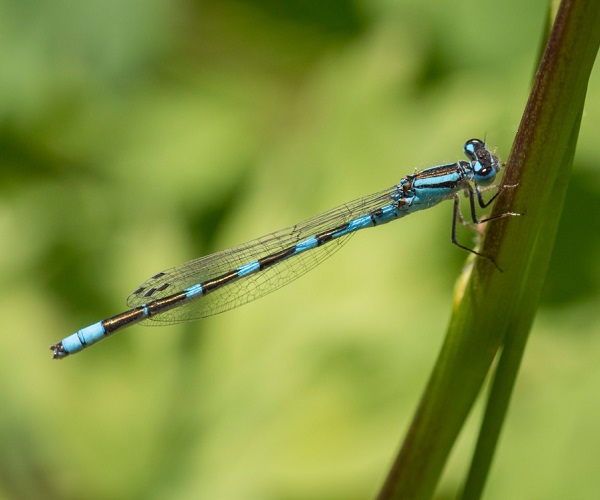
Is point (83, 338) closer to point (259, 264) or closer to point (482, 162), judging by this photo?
point (259, 264)

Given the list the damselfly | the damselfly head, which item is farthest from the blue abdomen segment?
the damselfly head

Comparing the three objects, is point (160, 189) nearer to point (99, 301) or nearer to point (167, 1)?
point (99, 301)

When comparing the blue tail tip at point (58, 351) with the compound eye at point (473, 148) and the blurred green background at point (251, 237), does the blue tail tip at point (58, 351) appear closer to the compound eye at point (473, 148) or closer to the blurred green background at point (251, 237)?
the blurred green background at point (251, 237)

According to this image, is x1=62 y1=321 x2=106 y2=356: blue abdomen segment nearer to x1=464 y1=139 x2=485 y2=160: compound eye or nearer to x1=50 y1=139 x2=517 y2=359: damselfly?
x1=50 y1=139 x2=517 y2=359: damselfly

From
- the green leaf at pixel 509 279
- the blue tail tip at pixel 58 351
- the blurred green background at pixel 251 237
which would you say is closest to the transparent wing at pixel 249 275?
the blurred green background at pixel 251 237

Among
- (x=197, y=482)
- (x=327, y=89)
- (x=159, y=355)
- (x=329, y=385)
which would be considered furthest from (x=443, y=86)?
(x=197, y=482)

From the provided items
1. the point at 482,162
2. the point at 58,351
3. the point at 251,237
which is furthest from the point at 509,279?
the point at 251,237

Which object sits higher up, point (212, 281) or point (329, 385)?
point (212, 281)
